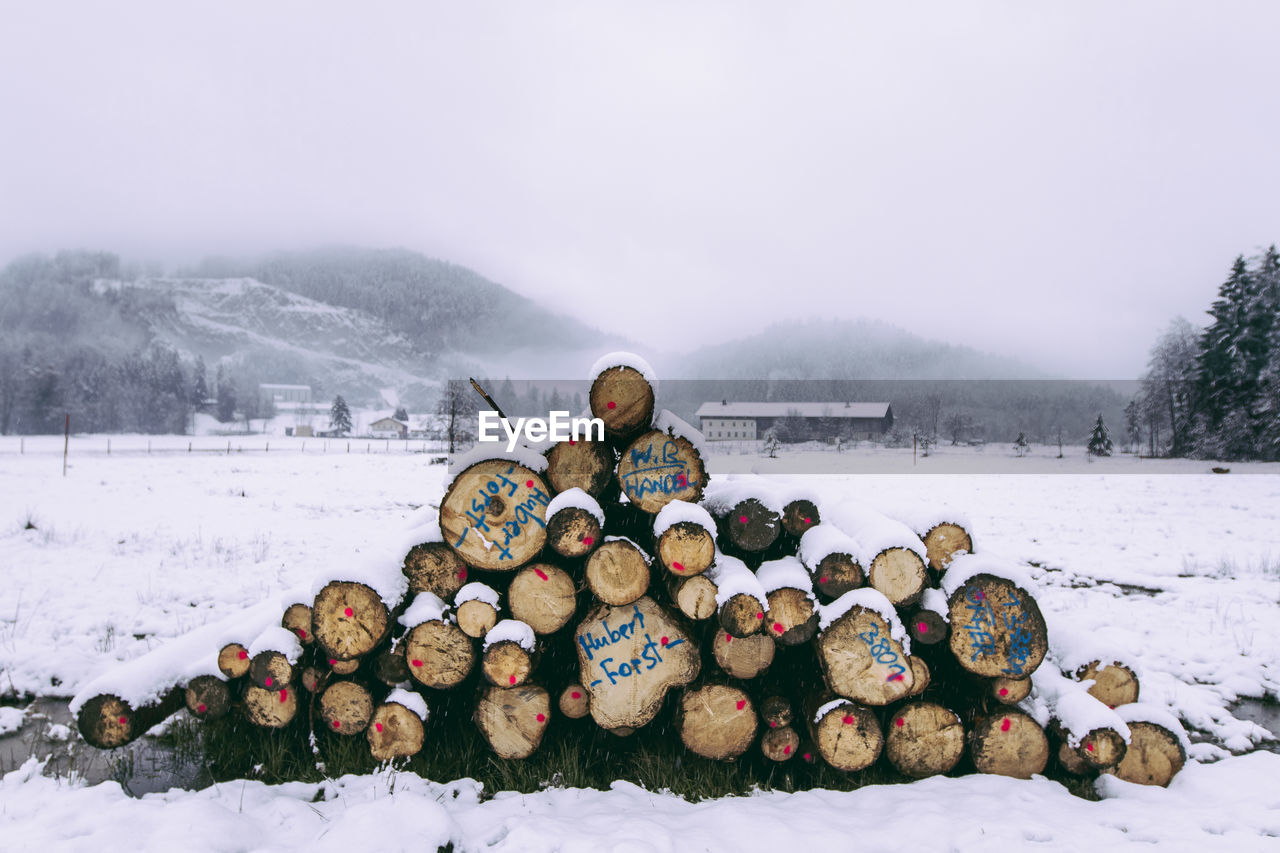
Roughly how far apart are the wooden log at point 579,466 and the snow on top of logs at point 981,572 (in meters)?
2.44

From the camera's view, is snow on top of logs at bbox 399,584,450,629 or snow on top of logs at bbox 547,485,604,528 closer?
snow on top of logs at bbox 547,485,604,528

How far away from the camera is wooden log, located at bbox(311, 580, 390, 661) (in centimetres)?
391

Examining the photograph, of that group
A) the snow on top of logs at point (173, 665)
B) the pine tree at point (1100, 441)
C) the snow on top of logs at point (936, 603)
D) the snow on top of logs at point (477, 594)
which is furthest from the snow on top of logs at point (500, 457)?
the pine tree at point (1100, 441)

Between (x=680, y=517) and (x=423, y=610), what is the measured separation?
73.6 inches

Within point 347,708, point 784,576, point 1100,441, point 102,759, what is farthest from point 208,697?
point 1100,441

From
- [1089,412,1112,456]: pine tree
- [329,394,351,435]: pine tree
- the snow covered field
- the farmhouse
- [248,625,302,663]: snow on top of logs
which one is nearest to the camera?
the snow covered field

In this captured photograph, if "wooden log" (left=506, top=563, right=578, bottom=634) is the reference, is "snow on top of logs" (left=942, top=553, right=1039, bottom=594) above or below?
above

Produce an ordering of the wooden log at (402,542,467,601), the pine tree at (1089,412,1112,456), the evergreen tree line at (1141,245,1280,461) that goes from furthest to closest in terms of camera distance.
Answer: the pine tree at (1089,412,1112,456), the evergreen tree line at (1141,245,1280,461), the wooden log at (402,542,467,601)

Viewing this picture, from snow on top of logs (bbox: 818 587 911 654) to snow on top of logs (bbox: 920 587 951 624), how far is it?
0.25 meters

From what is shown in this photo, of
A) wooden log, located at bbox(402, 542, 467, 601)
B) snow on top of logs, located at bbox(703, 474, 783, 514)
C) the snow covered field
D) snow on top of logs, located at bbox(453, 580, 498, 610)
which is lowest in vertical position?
the snow covered field

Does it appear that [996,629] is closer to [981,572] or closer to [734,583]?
[981,572]

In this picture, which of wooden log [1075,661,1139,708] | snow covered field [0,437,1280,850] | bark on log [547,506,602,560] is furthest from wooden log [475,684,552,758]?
wooden log [1075,661,1139,708]

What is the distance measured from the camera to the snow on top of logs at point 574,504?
383 centimetres

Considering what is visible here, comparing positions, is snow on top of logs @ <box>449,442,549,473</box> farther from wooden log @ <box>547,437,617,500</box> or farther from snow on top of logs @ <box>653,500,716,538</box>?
snow on top of logs @ <box>653,500,716,538</box>
